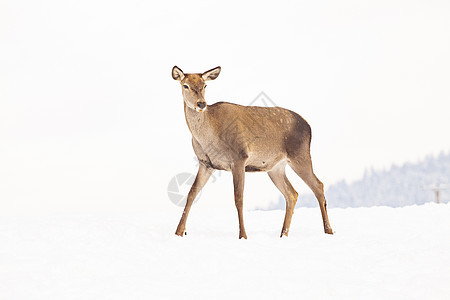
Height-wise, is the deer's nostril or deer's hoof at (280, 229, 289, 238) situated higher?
the deer's nostril

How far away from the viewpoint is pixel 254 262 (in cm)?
634

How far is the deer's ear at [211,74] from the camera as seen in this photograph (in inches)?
327

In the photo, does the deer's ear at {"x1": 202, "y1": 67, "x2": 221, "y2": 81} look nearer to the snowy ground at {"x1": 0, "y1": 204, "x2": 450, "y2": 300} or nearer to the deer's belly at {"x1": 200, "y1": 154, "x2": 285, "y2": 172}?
the deer's belly at {"x1": 200, "y1": 154, "x2": 285, "y2": 172}

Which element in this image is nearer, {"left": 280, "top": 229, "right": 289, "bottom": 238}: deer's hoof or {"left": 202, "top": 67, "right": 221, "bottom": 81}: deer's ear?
{"left": 202, "top": 67, "right": 221, "bottom": 81}: deer's ear

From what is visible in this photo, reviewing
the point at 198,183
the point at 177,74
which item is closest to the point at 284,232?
the point at 198,183

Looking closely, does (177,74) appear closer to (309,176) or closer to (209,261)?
(309,176)

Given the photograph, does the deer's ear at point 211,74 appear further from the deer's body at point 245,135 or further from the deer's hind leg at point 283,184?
the deer's hind leg at point 283,184

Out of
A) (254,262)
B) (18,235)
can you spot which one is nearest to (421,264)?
(254,262)

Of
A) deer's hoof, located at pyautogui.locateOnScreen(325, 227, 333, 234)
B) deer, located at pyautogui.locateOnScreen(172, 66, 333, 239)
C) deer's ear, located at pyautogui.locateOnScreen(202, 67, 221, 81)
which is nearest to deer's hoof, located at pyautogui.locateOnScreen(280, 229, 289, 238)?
deer, located at pyautogui.locateOnScreen(172, 66, 333, 239)

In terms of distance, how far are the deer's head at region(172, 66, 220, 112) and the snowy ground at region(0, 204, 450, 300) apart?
2097 mm

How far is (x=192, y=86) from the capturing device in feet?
26.4

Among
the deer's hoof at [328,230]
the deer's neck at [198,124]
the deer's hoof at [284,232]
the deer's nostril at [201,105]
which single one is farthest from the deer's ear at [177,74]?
the deer's hoof at [328,230]

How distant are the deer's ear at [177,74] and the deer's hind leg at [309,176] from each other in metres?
2.41

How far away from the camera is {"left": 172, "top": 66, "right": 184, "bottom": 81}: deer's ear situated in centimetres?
812
